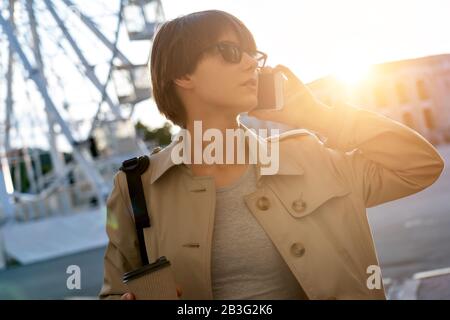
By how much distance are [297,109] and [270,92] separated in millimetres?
77

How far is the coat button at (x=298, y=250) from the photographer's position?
52.9 inches

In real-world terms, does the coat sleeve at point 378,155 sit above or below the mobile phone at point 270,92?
below

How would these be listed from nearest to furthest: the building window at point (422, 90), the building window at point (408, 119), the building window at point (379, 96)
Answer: the building window at point (422, 90) < the building window at point (379, 96) < the building window at point (408, 119)

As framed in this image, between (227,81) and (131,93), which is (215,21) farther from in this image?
(131,93)

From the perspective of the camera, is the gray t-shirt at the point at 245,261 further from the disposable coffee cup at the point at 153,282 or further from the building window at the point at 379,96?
the building window at the point at 379,96

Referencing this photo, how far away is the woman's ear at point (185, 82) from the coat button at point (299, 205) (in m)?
0.40

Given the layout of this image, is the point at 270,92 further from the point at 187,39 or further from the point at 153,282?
the point at 153,282

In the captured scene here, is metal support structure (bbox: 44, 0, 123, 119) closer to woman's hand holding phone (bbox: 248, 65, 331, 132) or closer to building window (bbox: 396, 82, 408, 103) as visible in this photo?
woman's hand holding phone (bbox: 248, 65, 331, 132)

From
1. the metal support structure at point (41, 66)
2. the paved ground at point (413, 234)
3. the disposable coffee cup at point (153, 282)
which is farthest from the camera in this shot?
the metal support structure at point (41, 66)

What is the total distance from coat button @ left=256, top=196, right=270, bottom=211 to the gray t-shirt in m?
0.03

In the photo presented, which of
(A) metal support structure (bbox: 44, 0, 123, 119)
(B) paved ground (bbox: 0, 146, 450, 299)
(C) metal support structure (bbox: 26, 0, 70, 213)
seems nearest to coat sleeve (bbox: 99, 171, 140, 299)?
(B) paved ground (bbox: 0, 146, 450, 299)

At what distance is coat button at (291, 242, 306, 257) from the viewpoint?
4.41 ft

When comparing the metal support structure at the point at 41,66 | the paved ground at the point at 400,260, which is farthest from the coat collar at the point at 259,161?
the metal support structure at the point at 41,66
